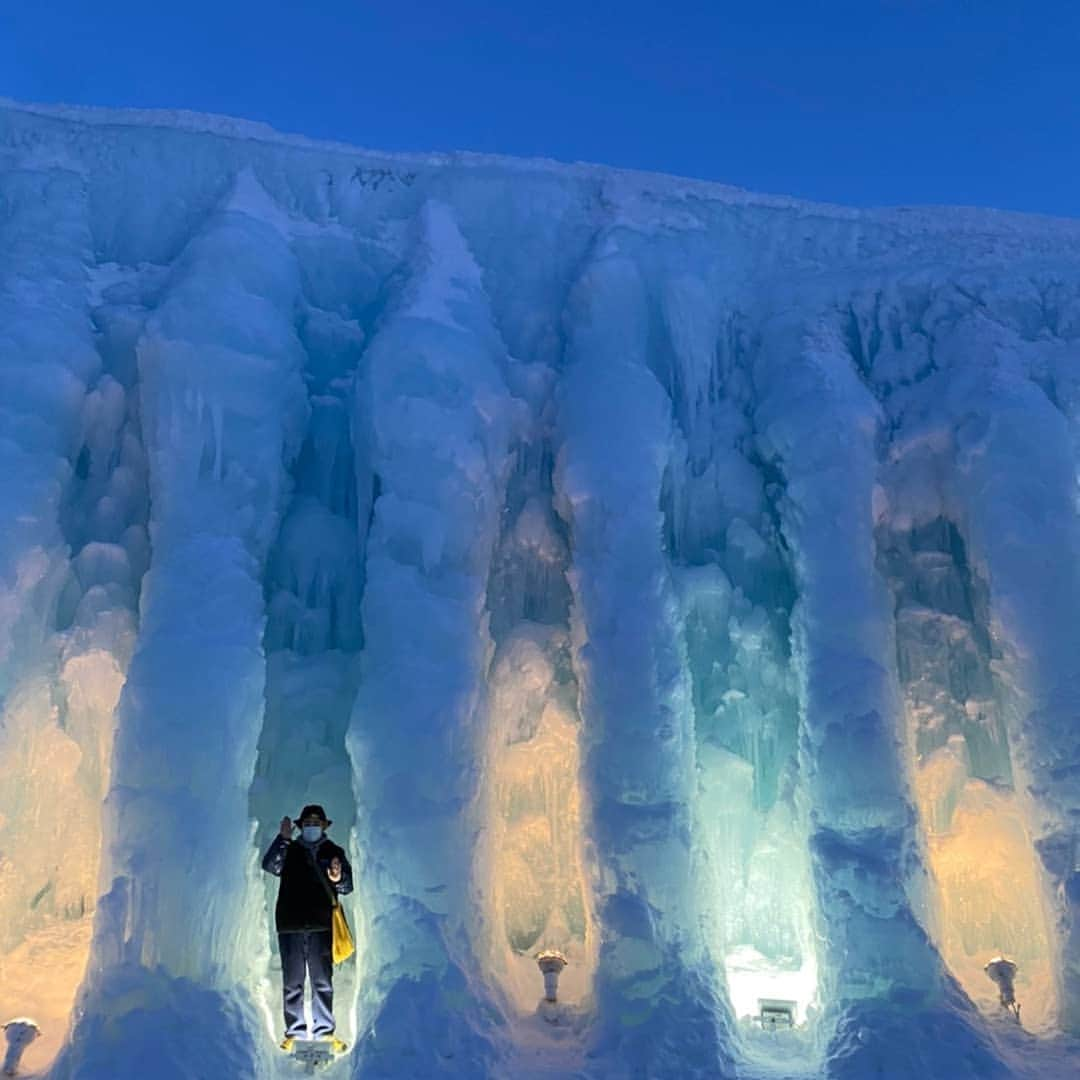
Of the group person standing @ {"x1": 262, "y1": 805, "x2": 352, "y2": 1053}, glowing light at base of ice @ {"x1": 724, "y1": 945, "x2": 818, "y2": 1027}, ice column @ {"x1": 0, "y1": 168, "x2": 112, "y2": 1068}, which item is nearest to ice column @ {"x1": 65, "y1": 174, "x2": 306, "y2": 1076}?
person standing @ {"x1": 262, "y1": 805, "x2": 352, "y2": 1053}

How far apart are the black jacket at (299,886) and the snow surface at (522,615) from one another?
806 millimetres

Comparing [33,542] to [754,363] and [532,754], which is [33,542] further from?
[754,363]

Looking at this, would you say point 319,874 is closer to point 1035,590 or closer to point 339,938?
point 339,938

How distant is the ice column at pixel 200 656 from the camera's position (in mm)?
8148

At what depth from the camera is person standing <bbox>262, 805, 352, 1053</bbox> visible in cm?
790

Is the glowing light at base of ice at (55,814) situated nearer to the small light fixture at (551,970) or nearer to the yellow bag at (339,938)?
the yellow bag at (339,938)

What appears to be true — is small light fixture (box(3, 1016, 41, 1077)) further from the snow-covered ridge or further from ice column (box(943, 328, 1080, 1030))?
the snow-covered ridge

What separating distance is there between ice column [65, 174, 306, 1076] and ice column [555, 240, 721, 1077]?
2.55 meters

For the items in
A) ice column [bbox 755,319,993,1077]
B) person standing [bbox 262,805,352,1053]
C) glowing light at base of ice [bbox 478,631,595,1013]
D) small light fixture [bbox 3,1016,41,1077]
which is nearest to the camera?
small light fixture [bbox 3,1016,41,1077]

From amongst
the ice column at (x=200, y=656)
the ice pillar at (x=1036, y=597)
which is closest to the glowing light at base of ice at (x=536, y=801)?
the ice column at (x=200, y=656)

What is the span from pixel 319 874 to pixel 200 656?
79.5 inches

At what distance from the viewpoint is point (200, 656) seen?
29.7ft

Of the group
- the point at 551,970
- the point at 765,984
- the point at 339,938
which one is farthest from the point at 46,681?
the point at 765,984

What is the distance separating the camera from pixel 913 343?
38.3ft
